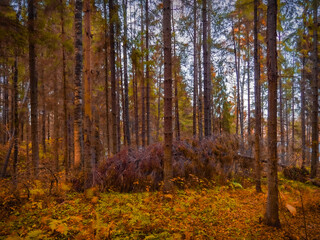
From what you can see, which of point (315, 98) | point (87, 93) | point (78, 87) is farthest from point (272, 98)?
point (315, 98)

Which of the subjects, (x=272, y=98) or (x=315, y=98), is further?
(x=315, y=98)

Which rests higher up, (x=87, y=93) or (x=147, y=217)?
(x=87, y=93)

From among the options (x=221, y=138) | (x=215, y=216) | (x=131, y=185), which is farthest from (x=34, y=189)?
(x=221, y=138)

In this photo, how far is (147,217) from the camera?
3.58 meters

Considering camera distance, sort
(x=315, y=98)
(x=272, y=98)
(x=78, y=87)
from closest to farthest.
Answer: (x=272, y=98)
(x=78, y=87)
(x=315, y=98)

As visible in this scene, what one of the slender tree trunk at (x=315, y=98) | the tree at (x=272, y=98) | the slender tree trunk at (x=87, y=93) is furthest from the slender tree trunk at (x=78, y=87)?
the slender tree trunk at (x=315, y=98)

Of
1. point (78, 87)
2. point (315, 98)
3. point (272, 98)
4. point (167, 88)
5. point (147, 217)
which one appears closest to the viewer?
point (272, 98)

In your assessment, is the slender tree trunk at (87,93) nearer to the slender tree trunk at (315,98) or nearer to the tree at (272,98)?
the tree at (272,98)

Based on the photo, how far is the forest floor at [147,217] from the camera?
120 inches

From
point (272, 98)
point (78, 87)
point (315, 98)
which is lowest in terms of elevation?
point (272, 98)

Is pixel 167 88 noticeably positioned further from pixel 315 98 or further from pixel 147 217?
pixel 315 98

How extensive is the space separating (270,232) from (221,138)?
18.5ft

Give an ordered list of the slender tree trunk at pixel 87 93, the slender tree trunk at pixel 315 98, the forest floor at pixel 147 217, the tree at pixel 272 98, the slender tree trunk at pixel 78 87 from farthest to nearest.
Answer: the slender tree trunk at pixel 315 98 → the slender tree trunk at pixel 78 87 → the slender tree trunk at pixel 87 93 → the tree at pixel 272 98 → the forest floor at pixel 147 217

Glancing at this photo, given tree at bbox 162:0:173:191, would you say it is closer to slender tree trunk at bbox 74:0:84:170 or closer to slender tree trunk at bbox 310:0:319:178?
slender tree trunk at bbox 74:0:84:170
